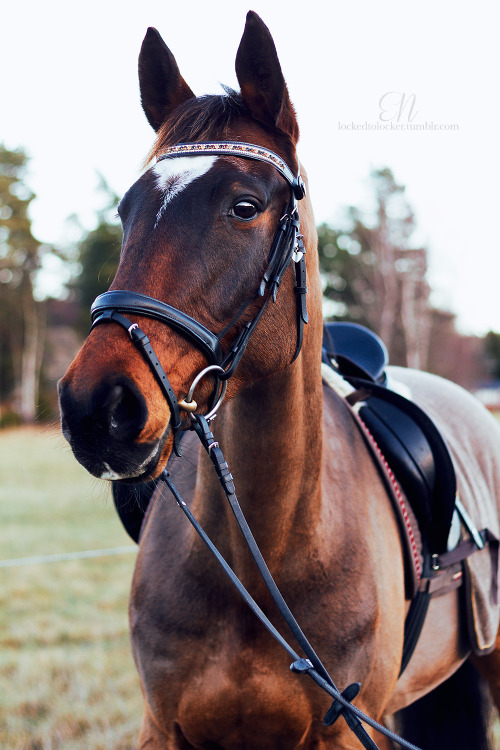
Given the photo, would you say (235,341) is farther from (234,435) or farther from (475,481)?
(475,481)

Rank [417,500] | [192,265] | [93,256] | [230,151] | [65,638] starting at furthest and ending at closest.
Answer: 1. [93,256]
2. [65,638]
3. [417,500]
4. [230,151]
5. [192,265]

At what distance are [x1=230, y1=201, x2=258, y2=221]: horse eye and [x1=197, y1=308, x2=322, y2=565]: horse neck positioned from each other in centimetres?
40

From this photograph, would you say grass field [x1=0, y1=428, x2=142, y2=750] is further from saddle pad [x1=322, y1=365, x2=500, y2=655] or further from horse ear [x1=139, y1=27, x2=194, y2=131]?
saddle pad [x1=322, y1=365, x2=500, y2=655]

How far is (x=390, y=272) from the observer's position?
1984cm

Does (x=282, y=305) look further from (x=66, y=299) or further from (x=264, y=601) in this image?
(x=66, y=299)

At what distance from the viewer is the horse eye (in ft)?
4.88

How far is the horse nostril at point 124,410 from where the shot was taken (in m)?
1.21

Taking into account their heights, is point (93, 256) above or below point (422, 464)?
below

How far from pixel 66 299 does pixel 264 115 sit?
34.3 metres

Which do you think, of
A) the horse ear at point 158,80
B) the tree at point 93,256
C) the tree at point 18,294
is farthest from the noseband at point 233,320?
the tree at point 18,294

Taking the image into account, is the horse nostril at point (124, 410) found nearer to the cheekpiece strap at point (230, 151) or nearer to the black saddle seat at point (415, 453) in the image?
the cheekpiece strap at point (230, 151)

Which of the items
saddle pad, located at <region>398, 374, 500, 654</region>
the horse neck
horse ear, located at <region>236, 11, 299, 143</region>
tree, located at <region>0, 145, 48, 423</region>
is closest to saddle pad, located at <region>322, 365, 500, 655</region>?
saddle pad, located at <region>398, 374, 500, 654</region>

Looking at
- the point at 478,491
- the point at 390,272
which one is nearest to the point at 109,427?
the point at 478,491

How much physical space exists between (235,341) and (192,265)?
8.3 inches
